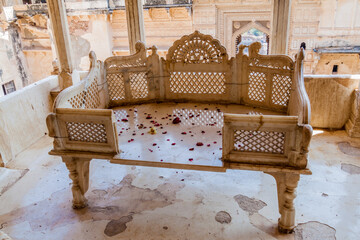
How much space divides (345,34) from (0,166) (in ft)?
43.4

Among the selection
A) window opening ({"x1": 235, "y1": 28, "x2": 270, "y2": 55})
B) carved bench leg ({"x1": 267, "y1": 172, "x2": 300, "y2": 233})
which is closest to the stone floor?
carved bench leg ({"x1": 267, "y1": 172, "x2": 300, "y2": 233})

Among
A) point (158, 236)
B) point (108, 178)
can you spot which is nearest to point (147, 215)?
point (158, 236)

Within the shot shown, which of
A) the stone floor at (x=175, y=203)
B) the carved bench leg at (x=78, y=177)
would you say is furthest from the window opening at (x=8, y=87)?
the carved bench leg at (x=78, y=177)

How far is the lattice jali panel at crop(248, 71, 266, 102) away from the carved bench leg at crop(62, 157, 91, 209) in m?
2.53

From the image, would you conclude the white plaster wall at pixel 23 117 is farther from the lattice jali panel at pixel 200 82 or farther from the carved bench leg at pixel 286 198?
the carved bench leg at pixel 286 198

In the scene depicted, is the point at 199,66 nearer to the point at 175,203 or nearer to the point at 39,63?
the point at 175,203

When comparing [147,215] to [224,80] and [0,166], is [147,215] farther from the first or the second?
[0,166]

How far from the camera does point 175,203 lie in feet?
12.0

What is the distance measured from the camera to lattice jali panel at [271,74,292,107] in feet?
13.1

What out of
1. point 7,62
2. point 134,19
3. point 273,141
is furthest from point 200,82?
point 7,62

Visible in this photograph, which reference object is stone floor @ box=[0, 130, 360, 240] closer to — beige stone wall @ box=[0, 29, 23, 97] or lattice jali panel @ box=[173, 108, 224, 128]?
lattice jali panel @ box=[173, 108, 224, 128]

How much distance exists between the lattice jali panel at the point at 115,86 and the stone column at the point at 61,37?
1759mm

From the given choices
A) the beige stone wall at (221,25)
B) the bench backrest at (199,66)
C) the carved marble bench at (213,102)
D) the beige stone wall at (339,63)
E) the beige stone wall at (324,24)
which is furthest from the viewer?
the beige stone wall at (339,63)

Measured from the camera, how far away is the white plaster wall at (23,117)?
467 cm
